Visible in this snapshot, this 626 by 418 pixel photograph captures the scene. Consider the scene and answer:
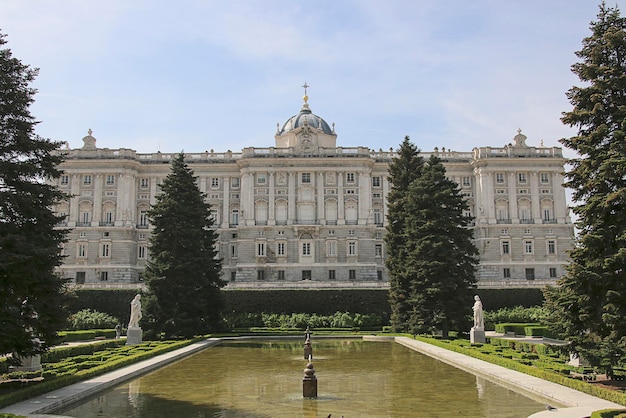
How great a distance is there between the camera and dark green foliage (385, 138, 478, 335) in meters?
35.2

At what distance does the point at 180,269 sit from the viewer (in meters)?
35.9

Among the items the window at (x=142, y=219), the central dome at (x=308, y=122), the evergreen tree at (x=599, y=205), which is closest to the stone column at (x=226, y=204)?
the window at (x=142, y=219)

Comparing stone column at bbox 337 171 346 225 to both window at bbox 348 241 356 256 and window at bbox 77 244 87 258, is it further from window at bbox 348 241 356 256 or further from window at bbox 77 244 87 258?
window at bbox 77 244 87 258

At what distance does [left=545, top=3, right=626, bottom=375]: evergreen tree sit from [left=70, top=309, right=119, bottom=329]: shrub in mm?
33620

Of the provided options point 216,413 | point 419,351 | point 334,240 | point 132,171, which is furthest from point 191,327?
point 132,171

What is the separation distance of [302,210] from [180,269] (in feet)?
119

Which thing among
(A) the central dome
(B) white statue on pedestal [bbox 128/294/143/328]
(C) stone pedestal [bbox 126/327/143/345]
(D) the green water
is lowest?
(D) the green water

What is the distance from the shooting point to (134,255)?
71.7 meters

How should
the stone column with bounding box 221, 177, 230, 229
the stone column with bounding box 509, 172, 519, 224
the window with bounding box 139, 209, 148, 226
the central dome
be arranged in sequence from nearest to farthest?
the stone column with bounding box 509, 172, 519, 224, the window with bounding box 139, 209, 148, 226, the stone column with bounding box 221, 177, 230, 229, the central dome

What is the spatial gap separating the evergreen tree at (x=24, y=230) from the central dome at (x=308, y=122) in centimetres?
6153

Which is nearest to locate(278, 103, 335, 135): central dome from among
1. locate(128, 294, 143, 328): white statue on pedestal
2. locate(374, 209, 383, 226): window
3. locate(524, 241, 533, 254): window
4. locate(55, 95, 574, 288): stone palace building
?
locate(55, 95, 574, 288): stone palace building

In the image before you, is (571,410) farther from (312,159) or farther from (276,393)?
(312,159)

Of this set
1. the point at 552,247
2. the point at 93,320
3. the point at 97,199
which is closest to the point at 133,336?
the point at 93,320

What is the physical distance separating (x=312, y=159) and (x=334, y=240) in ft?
32.8
